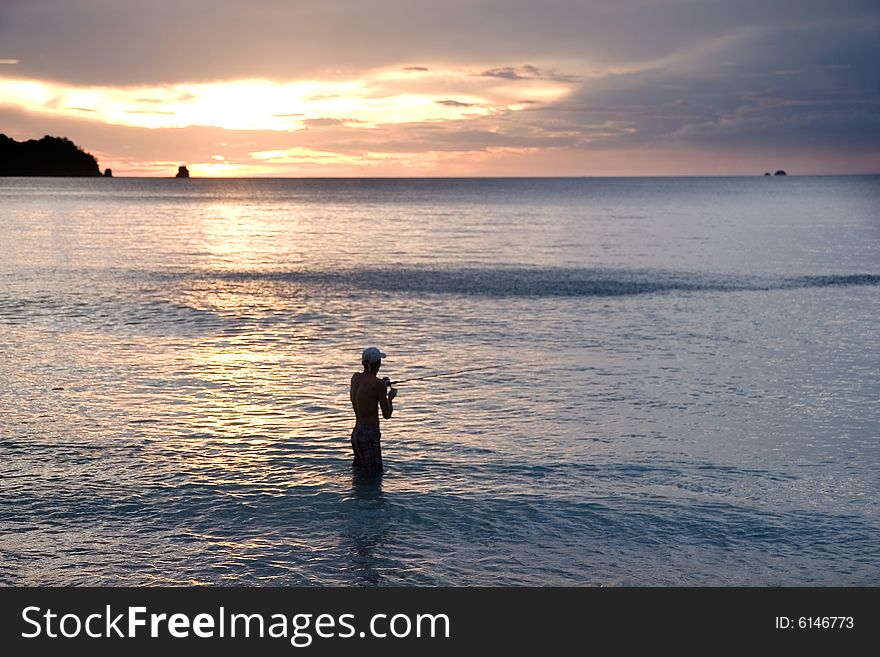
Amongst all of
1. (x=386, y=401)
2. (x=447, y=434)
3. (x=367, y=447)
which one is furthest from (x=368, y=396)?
(x=447, y=434)

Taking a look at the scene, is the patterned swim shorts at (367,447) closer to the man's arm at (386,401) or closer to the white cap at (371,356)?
the man's arm at (386,401)

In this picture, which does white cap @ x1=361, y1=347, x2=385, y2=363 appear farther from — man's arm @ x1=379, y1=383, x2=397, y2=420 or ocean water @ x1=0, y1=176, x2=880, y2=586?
ocean water @ x1=0, y1=176, x2=880, y2=586

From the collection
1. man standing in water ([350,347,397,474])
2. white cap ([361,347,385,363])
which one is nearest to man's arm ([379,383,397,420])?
man standing in water ([350,347,397,474])

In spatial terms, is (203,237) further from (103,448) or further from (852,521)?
(852,521)

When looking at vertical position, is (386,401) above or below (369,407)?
above

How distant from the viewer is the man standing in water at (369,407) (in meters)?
13.8

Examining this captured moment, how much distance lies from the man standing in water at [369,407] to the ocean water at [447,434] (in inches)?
17.8

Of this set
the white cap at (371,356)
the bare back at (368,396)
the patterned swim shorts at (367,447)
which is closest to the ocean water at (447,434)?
the patterned swim shorts at (367,447)

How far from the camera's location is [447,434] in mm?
17141

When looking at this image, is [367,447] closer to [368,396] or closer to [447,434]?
[368,396]

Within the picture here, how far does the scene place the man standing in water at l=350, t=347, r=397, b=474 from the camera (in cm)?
1379

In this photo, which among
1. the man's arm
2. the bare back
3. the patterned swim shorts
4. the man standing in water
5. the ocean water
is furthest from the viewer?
the patterned swim shorts

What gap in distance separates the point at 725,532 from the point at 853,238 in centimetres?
6552

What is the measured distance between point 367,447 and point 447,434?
3171 mm
